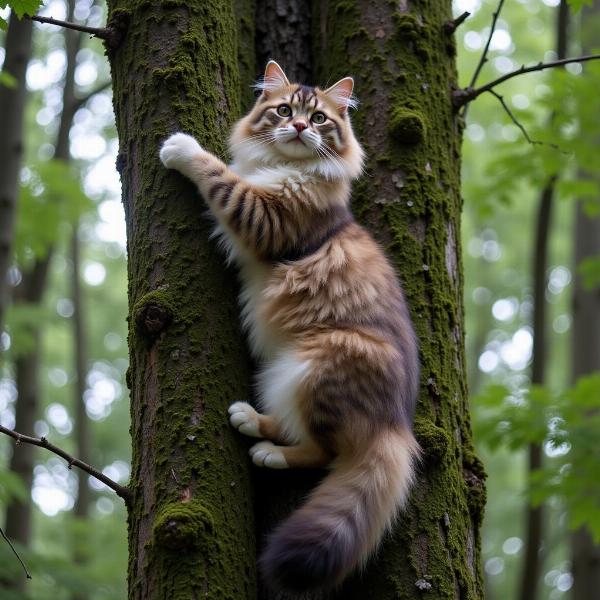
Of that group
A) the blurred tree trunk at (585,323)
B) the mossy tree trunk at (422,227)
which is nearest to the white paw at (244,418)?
the mossy tree trunk at (422,227)

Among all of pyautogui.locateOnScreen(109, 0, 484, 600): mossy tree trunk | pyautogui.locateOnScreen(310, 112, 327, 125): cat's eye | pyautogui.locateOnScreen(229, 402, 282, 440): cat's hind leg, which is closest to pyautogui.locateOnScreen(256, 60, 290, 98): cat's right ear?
pyautogui.locateOnScreen(109, 0, 484, 600): mossy tree trunk

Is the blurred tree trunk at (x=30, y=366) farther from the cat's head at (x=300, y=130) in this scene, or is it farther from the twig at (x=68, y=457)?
the twig at (x=68, y=457)

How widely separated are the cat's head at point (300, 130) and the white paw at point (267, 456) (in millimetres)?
1455

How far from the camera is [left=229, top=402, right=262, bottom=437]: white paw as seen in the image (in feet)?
9.09

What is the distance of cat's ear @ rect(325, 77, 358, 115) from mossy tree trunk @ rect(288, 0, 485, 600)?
0.06 metres

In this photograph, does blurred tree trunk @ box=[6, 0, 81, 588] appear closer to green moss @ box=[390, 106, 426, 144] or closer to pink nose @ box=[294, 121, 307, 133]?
pink nose @ box=[294, 121, 307, 133]

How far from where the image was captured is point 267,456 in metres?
2.87

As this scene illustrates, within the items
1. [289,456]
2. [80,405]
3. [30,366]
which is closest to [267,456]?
[289,456]

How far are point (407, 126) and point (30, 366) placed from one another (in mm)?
6563

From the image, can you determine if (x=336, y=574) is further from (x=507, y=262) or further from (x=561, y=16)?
(x=507, y=262)

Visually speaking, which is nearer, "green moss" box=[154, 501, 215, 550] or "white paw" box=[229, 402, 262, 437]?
"green moss" box=[154, 501, 215, 550]

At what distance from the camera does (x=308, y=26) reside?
4113 millimetres

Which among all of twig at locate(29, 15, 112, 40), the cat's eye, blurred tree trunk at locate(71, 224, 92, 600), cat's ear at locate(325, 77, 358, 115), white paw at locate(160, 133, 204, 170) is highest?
twig at locate(29, 15, 112, 40)

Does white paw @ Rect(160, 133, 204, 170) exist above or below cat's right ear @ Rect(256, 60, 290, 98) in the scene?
below
